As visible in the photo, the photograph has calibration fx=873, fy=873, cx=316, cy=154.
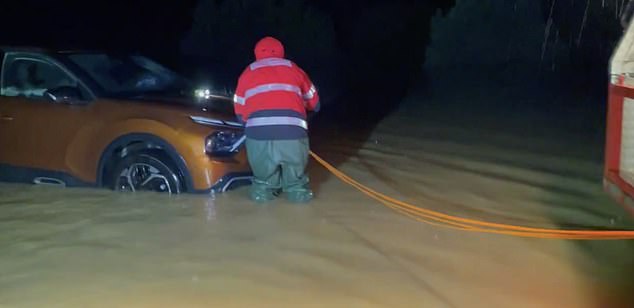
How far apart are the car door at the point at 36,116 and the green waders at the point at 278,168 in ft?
5.66

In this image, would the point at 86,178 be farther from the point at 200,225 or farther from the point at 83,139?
the point at 200,225

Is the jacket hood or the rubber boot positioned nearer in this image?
the jacket hood

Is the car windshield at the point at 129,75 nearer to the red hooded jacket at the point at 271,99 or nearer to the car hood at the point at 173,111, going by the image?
the car hood at the point at 173,111

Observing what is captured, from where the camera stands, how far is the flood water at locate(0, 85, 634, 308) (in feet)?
18.8

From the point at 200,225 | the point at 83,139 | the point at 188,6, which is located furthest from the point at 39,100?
the point at 188,6

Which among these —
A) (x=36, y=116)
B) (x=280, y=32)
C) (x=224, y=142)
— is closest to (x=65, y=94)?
(x=36, y=116)

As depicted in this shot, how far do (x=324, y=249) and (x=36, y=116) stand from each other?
3608 millimetres

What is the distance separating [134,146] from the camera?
820 cm

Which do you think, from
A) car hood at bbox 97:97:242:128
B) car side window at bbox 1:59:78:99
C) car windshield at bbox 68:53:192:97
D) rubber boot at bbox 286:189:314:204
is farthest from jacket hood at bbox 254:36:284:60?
car side window at bbox 1:59:78:99

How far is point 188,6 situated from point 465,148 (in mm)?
22987

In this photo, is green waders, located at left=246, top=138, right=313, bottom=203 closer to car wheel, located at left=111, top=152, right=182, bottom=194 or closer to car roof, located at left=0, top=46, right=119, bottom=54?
car wheel, located at left=111, top=152, right=182, bottom=194

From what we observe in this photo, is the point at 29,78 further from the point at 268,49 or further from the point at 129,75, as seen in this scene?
the point at 268,49

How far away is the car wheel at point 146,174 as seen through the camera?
8.12 metres

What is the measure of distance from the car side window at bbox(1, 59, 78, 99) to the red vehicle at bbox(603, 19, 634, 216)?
17.6 feet
